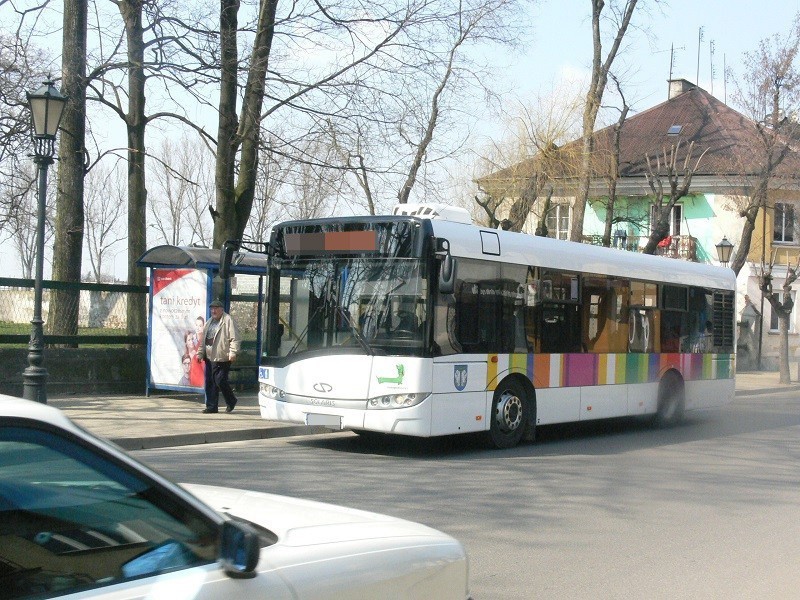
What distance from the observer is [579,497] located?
9.70 meters

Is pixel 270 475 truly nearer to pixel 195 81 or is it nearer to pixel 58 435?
pixel 58 435

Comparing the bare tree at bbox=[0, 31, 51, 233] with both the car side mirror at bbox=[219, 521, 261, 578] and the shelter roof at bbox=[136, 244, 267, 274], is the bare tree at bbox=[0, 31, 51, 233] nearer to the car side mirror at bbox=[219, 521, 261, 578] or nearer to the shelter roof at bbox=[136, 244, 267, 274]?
the shelter roof at bbox=[136, 244, 267, 274]

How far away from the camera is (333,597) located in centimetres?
310

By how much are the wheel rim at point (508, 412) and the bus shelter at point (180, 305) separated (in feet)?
17.8

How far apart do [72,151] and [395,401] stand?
1025 centimetres

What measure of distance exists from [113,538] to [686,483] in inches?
354

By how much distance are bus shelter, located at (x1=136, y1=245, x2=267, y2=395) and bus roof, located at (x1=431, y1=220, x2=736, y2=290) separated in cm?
504

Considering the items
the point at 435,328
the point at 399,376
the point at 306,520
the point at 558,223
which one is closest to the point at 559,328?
the point at 435,328

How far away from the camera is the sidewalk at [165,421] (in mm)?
12500

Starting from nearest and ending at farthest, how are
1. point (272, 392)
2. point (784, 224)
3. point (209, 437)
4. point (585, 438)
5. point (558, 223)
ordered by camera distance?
point (272, 392), point (209, 437), point (585, 438), point (558, 223), point (784, 224)

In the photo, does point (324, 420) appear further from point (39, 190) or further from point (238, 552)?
point (238, 552)

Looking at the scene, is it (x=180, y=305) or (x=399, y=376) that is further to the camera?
(x=180, y=305)

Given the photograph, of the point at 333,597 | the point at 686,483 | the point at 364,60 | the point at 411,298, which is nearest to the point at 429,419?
the point at 411,298

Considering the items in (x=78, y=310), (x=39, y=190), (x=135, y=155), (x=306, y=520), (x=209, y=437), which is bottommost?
(x=209, y=437)
